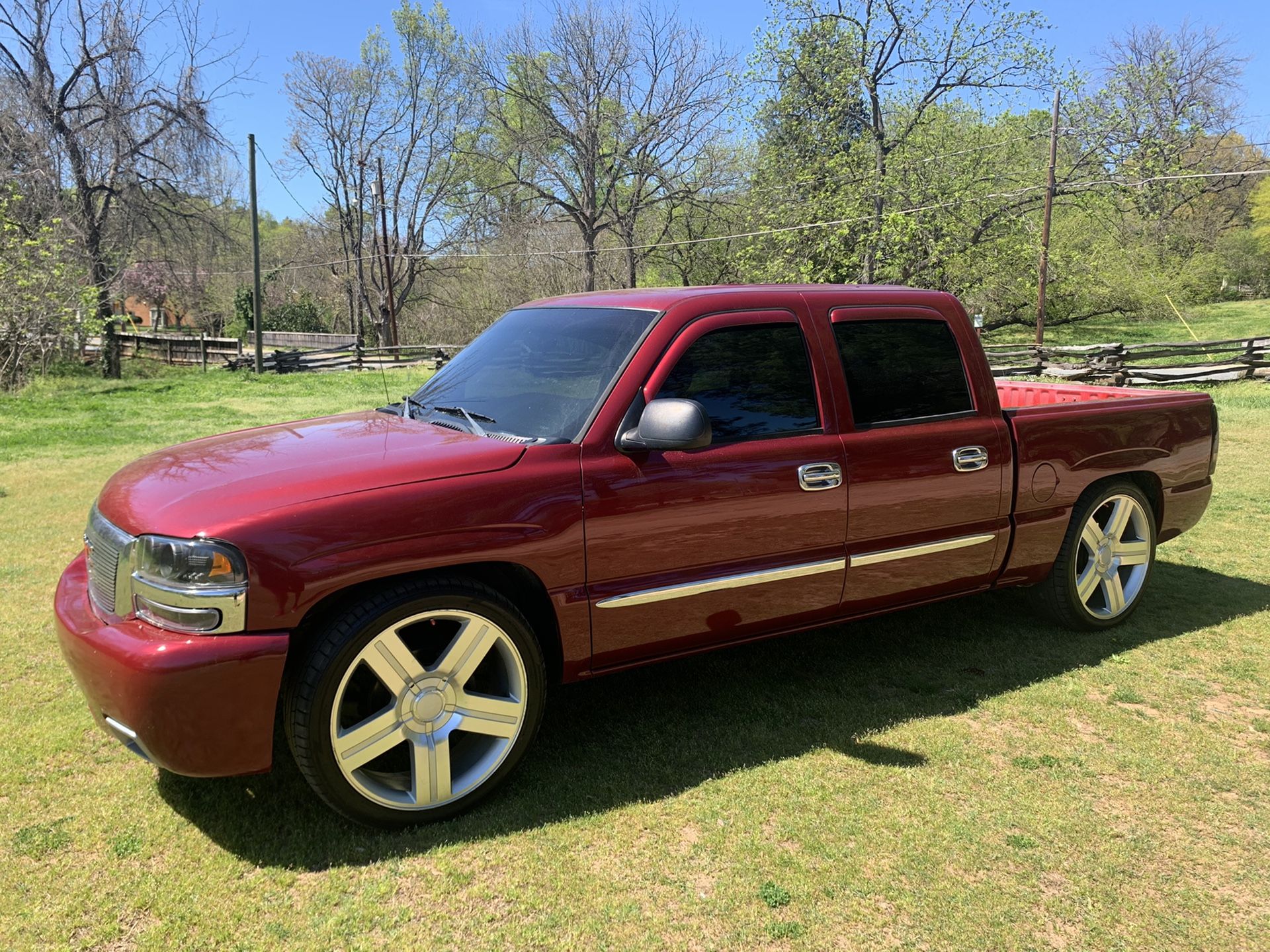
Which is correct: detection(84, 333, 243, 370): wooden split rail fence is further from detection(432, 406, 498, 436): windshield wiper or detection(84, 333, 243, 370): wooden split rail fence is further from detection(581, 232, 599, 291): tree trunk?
detection(432, 406, 498, 436): windshield wiper

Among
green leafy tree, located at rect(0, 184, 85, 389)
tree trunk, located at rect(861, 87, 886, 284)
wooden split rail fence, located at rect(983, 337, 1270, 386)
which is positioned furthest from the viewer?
tree trunk, located at rect(861, 87, 886, 284)

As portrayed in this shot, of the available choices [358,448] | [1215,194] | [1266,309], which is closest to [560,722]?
[358,448]

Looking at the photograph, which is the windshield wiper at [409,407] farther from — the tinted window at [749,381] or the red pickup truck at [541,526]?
the tinted window at [749,381]

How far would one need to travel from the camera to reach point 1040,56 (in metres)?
27.6

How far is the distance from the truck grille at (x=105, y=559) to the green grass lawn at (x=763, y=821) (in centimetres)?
79

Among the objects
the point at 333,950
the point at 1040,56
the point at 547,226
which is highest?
the point at 1040,56

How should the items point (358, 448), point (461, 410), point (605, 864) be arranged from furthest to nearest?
point (461, 410) < point (358, 448) < point (605, 864)

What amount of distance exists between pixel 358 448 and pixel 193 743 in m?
1.10

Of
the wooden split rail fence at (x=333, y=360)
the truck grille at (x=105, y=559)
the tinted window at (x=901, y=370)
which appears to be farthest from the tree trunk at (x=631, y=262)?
the truck grille at (x=105, y=559)

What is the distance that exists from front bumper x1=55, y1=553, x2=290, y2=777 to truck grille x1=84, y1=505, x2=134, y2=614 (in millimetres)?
153

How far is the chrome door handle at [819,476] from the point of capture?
11.4 ft

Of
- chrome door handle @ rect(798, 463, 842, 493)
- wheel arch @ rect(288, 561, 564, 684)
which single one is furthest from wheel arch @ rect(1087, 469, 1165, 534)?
wheel arch @ rect(288, 561, 564, 684)

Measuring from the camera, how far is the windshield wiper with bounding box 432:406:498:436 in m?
3.33

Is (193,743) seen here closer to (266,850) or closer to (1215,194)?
(266,850)
